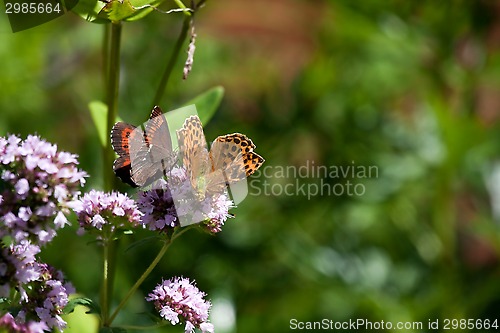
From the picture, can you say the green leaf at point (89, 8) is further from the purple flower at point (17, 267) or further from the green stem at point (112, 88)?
the purple flower at point (17, 267)

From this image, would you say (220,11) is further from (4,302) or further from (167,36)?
(4,302)

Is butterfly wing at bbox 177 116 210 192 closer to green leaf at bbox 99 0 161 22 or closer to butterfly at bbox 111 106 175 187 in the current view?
butterfly at bbox 111 106 175 187

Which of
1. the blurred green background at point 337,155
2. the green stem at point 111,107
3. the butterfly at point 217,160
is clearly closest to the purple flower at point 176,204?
the butterfly at point 217,160

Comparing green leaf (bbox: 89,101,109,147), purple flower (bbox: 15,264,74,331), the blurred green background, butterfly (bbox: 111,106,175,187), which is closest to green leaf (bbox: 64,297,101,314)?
purple flower (bbox: 15,264,74,331)

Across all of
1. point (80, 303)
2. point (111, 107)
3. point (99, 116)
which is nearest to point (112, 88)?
point (111, 107)

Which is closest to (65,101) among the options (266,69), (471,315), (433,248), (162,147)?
(266,69)

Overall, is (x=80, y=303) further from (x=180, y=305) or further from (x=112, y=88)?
(x=112, y=88)

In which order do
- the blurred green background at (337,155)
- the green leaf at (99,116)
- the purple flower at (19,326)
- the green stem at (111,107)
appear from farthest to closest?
the blurred green background at (337,155) → the green leaf at (99,116) → the green stem at (111,107) → the purple flower at (19,326)
